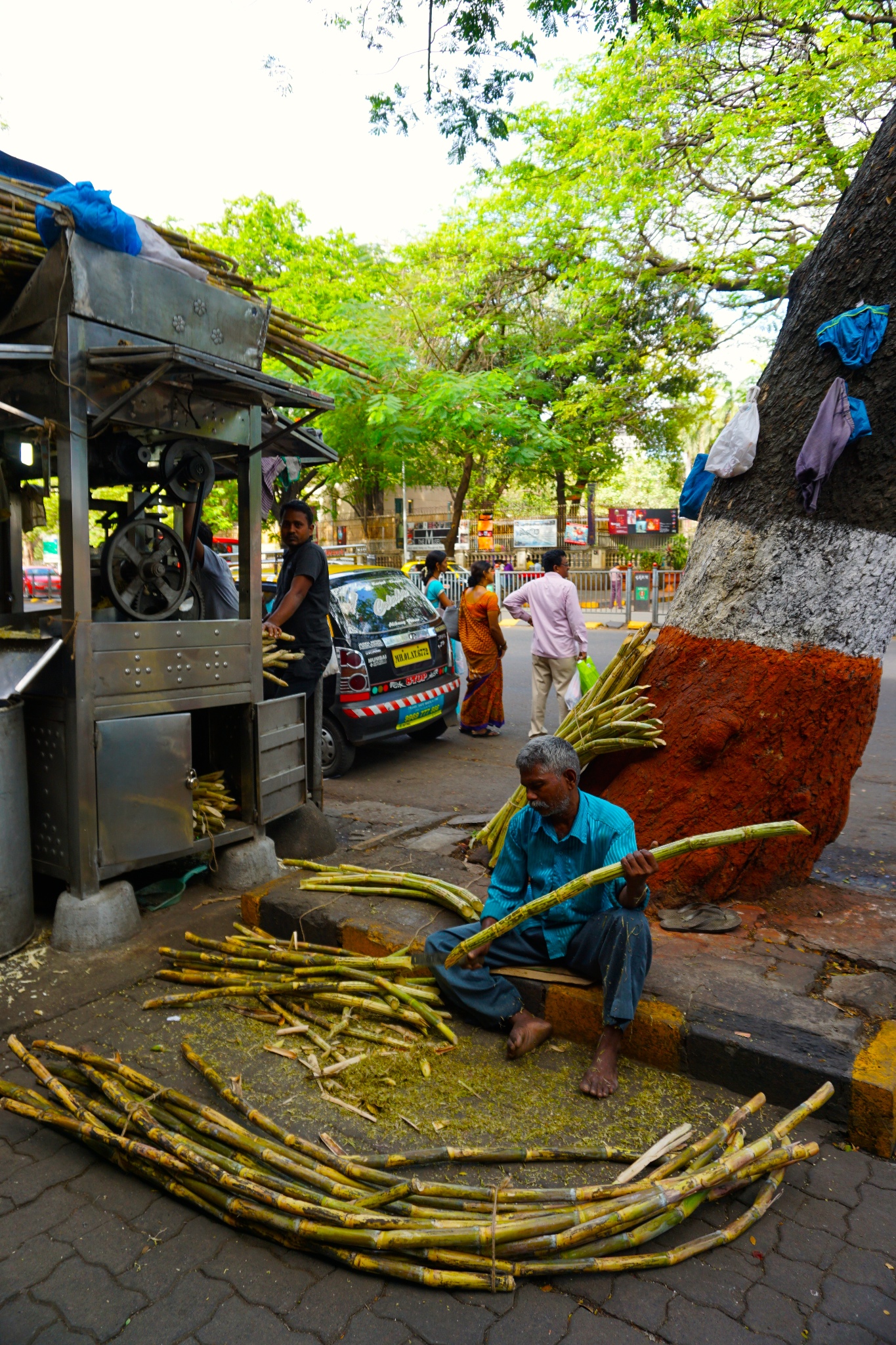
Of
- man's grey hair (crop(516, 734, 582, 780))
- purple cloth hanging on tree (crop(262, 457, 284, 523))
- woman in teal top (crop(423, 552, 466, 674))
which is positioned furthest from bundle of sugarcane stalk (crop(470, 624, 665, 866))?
woman in teal top (crop(423, 552, 466, 674))

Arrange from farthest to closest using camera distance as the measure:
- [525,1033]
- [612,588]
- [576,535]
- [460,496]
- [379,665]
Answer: [576,535]
[612,588]
[460,496]
[379,665]
[525,1033]

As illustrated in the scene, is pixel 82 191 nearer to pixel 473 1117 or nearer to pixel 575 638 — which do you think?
pixel 473 1117

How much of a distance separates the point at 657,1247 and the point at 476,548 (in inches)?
1234

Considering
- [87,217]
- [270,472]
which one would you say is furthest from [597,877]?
[270,472]

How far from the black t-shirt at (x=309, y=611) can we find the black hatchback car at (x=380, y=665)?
197 cm

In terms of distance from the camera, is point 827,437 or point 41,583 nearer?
point 827,437

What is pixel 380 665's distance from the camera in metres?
7.67

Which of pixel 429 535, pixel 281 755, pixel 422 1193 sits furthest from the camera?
pixel 429 535

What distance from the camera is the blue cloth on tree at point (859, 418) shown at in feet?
11.6

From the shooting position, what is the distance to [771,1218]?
229 centimetres

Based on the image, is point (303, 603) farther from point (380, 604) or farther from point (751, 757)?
point (751, 757)

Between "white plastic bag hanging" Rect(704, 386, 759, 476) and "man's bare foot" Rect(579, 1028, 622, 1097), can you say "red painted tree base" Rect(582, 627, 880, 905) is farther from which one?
"man's bare foot" Rect(579, 1028, 622, 1097)

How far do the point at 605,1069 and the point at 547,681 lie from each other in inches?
209

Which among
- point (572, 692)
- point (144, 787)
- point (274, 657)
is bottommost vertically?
point (572, 692)
